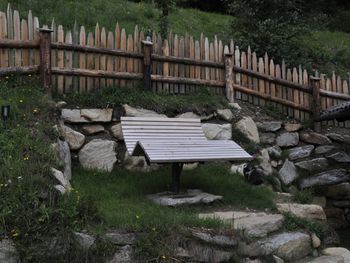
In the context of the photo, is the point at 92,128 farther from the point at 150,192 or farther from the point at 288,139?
the point at 288,139

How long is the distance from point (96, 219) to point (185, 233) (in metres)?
0.93

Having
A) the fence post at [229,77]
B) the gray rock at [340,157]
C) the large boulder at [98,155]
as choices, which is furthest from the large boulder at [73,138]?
the gray rock at [340,157]

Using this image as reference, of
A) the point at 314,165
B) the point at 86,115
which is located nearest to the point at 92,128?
the point at 86,115

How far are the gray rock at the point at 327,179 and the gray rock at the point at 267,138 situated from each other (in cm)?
94

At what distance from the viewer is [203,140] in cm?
766

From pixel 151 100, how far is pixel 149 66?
0.64 meters

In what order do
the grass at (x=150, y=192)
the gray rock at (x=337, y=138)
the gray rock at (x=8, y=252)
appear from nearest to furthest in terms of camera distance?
1. the gray rock at (x=8, y=252)
2. the grass at (x=150, y=192)
3. the gray rock at (x=337, y=138)

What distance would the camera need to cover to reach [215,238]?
5258 mm

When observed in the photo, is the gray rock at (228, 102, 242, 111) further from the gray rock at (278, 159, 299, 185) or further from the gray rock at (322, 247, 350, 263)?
the gray rock at (322, 247, 350, 263)

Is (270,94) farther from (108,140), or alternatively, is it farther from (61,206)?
(61,206)

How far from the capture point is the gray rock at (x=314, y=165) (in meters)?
9.38

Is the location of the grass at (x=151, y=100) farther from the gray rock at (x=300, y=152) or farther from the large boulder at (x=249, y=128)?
the gray rock at (x=300, y=152)

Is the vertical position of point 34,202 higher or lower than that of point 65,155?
higher

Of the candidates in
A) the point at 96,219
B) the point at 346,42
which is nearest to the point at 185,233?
the point at 96,219
